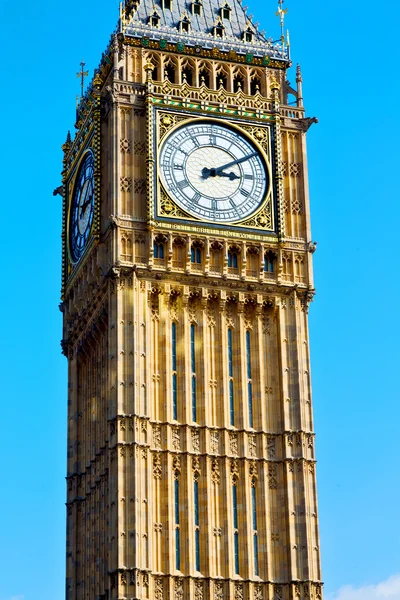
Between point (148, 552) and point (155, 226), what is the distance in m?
11.8

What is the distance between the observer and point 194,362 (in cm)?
6253

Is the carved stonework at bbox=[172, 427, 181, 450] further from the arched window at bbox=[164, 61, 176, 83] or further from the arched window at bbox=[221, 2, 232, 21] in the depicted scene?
the arched window at bbox=[221, 2, 232, 21]

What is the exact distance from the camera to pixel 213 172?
213 feet

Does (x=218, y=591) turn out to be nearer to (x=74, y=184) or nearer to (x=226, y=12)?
(x=74, y=184)

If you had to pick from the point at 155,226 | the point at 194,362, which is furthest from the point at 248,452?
the point at 155,226

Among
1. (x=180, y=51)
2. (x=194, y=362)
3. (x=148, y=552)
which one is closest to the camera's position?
(x=148, y=552)

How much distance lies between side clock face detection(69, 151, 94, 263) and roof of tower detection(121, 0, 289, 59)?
5.34 meters

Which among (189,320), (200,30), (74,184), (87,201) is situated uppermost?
(200,30)

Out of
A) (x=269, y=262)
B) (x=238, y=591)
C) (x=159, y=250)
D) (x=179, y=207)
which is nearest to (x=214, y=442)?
(x=238, y=591)

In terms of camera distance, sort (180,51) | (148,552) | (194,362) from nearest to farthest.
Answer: (148,552)
(194,362)
(180,51)

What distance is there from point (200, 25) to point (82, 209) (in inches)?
337

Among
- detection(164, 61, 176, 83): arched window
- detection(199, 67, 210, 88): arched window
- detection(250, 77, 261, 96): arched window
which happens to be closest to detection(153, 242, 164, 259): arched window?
detection(164, 61, 176, 83): arched window

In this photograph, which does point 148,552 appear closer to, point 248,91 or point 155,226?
point 155,226

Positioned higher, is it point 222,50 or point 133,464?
point 222,50
